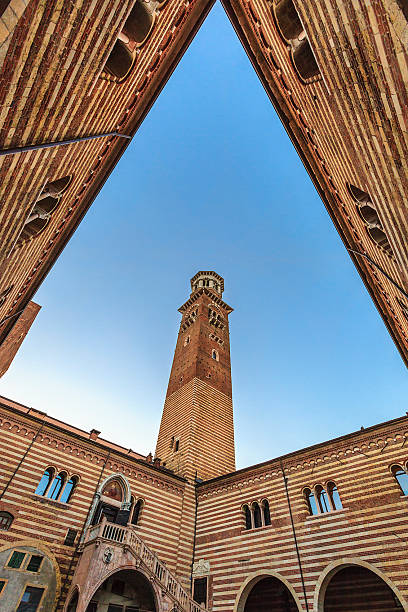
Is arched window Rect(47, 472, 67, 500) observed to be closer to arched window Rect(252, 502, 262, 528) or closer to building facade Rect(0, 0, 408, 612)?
building facade Rect(0, 0, 408, 612)

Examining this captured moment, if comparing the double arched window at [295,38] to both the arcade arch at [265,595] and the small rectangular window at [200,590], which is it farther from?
the small rectangular window at [200,590]

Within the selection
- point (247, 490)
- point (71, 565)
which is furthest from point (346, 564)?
point (71, 565)

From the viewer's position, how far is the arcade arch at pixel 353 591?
11.3 meters

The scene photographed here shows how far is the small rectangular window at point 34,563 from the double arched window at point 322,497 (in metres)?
10.5

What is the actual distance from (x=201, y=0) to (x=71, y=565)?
19.0 metres

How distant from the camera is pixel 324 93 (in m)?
6.67

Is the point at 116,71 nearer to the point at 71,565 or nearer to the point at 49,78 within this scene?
the point at 49,78

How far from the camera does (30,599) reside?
35.4 ft

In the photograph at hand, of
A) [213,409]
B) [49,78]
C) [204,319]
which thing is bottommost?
[49,78]

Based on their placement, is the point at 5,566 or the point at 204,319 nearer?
the point at 5,566

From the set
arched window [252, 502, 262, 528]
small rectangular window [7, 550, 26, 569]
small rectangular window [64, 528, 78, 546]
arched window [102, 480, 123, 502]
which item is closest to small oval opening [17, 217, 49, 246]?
small rectangular window [7, 550, 26, 569]

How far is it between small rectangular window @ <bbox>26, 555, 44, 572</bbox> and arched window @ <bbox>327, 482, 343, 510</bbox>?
11149 millimetres

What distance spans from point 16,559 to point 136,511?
5.55 metres

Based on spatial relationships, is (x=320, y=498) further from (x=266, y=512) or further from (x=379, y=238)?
(x=379, y=238)
